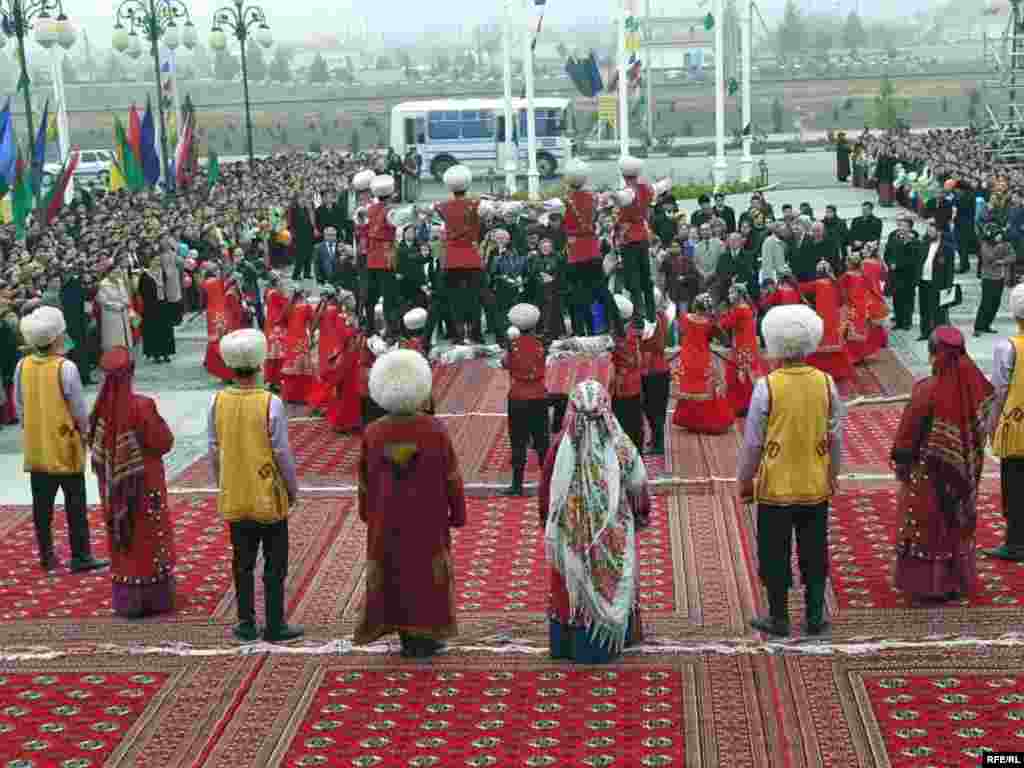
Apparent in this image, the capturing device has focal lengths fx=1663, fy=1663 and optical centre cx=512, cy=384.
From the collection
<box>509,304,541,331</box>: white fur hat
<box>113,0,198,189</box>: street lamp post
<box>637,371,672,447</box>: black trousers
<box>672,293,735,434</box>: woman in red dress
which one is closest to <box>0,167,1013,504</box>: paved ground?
<box>672,293,735,434</box>: woman in red dress

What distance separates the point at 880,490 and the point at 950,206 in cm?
1310

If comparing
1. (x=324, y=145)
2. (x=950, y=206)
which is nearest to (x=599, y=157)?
(x=324, y=145)

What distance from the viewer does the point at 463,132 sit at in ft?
136

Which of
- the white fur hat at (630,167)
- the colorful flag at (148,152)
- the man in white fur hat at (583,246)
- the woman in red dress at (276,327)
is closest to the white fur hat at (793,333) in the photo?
the man in white fur hat at (583,246)

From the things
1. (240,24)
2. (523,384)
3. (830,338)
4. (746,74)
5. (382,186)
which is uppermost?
(240,24)

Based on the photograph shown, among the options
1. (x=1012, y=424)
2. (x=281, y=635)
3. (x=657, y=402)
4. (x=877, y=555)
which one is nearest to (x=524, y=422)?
(x=657, y=402)

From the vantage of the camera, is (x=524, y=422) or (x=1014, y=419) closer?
(x=1014, y=419)

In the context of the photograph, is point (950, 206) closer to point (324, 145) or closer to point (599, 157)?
point (599, 157)

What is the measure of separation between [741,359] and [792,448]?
6403 millimetres

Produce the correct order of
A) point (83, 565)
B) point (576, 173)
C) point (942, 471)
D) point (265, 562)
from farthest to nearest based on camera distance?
point (576, 173) → point (83, 565) → point (942, 471) → point (265, 562)

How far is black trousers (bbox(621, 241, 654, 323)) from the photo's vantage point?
41.4 ft

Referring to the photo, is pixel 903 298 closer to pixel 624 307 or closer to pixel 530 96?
pixel 624 307

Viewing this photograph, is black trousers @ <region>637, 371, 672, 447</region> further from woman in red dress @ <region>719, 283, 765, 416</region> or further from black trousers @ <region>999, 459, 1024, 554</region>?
black trousers @ <region>999, 459, 1024, 554</region>

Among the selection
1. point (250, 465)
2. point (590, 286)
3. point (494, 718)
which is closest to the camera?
point (494, 718)
